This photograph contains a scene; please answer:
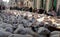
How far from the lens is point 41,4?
3.58 m

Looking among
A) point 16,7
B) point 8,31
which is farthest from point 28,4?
point 8,31

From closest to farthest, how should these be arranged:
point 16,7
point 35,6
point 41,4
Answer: point 41,4, point 35,6, point 16,7

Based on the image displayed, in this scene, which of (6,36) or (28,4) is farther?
(28,4)

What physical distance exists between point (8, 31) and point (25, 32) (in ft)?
0.45

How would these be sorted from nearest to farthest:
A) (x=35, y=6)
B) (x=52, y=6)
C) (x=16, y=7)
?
1. (x=52, y=6)
2. (x=35, y=6)
3. (x=16, y=7)

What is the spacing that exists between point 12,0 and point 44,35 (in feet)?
10.8

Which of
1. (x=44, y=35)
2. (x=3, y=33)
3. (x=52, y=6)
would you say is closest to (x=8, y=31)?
(x=3, y=33)

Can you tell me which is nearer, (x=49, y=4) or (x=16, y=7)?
(x=49, y=4)

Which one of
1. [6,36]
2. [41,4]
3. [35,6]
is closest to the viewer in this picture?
[6,36]

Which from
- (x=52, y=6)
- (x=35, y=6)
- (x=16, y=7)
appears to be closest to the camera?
(x=52, y=6)

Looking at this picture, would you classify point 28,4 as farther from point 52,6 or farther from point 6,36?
point 6,36

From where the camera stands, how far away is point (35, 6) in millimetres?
3869

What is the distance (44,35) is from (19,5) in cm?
321

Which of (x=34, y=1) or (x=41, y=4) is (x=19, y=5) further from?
(x=41, y=4)
